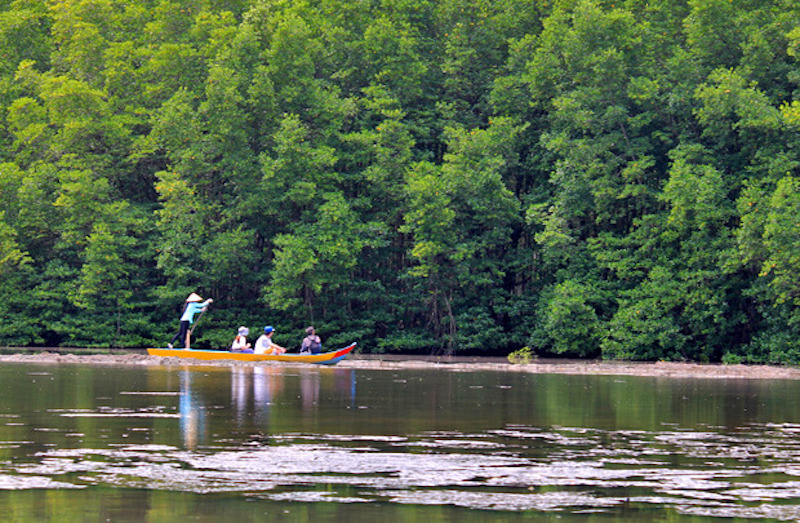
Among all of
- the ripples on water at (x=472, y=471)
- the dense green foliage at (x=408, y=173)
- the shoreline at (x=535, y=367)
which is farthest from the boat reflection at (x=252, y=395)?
the dense green foliage at (x=408, y=173)

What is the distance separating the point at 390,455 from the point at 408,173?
4086 cm

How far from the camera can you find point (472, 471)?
564 inches

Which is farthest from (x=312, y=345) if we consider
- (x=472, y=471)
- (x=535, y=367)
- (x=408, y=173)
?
(x=472, y=471)

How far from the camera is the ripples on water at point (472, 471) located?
12.5m

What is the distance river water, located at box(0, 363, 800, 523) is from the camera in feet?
39.0

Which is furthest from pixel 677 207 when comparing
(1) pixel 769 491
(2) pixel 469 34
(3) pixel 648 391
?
(1) pixel 769 491

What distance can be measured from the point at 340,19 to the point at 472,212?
41.2 feet

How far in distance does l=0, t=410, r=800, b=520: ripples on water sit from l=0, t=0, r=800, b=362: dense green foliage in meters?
33.3

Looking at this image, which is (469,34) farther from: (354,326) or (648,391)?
(648,391)

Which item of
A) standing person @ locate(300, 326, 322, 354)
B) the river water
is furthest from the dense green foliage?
the river water

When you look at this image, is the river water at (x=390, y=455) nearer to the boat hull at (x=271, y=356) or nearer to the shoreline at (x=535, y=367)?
the shoreline at (x=535, y=367)

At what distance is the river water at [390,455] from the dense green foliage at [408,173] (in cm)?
2441

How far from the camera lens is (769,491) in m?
13.2

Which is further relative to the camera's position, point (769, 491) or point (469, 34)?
point (469, 34)
